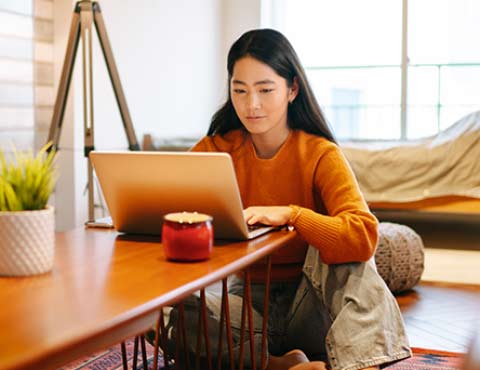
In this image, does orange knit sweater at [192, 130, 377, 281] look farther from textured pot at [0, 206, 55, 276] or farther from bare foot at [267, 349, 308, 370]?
textured pot at [0, 206, 55, 276]

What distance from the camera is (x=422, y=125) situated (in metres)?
6.04

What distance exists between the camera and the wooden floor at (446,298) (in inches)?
98.8

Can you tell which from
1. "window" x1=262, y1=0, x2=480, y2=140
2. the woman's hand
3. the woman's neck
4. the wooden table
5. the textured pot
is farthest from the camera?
"window" x1=262, y1=0, x2=480, y2=140

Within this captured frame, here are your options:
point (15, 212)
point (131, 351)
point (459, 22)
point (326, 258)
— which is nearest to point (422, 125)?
point (459, 22)

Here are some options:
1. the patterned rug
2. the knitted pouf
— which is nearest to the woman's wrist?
the patterned rug

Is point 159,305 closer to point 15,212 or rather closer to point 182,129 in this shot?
point 15,212

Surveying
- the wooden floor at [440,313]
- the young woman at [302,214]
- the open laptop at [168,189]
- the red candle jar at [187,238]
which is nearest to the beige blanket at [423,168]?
the wooden floor at [440,313]

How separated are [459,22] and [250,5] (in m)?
1.57

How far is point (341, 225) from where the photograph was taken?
61.7 inches

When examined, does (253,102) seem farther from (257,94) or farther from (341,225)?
(341,225)

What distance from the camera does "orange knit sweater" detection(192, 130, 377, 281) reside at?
1567mm

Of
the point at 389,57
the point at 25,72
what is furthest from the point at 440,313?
the point at 389,57

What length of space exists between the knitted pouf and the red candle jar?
1.89m

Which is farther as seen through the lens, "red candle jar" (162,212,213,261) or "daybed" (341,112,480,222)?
"daybed" (341,112,480,222)
